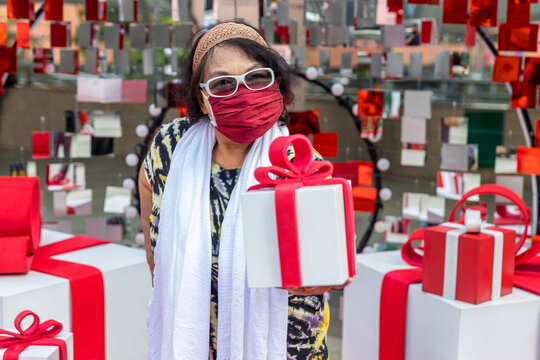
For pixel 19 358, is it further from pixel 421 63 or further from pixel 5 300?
pixel 421 63

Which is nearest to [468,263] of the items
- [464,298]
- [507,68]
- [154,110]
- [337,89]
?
[464,298]

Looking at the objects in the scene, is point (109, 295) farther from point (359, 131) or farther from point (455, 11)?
point (455, 11)

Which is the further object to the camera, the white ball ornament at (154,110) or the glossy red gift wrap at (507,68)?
the white ball ornament at (154,110)

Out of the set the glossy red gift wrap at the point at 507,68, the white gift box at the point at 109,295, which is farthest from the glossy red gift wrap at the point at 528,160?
the white gift box at the point at 109,295

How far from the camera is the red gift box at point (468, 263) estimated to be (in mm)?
1580

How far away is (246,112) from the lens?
4.45ft

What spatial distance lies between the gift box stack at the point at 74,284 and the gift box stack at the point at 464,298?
2.48 feet

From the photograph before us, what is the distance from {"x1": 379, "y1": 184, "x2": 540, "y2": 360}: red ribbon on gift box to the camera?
175 centimetres

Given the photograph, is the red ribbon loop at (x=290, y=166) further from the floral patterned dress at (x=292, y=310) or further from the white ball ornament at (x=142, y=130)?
the white ball ornament at (x=142, y=130)

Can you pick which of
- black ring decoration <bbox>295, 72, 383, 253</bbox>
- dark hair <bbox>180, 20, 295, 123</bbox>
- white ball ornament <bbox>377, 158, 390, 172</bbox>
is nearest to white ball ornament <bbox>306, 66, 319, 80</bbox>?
black ring decoration <bbox>295, 72, 383, 253</bbox>

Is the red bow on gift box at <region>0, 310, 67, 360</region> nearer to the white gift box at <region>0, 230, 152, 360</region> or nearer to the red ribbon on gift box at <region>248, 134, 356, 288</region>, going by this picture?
the white gift box at <region>0, 230, 152, 360</region>

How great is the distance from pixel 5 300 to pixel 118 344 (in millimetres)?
439

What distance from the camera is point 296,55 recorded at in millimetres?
2943

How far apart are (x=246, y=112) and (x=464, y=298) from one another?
73 centimetres
